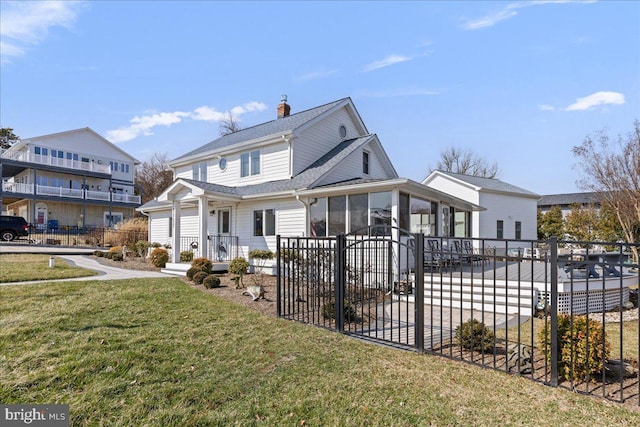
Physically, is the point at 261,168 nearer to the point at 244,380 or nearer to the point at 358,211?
the point at 358,211

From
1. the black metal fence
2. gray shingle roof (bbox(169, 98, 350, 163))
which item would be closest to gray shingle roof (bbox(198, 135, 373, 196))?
gray shingle roof (bbox(169, 98, 350, 163))

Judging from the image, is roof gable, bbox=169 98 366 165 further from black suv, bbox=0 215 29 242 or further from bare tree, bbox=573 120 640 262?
black suv, bbox=0 215 29 242

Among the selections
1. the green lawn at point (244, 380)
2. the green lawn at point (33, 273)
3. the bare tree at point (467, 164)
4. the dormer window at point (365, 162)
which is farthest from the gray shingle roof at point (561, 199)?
the green lawn at point (33, 273)

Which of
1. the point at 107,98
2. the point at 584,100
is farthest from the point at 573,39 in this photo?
the point at 107,98

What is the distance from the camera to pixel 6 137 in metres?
38.9

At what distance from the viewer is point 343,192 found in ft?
39.7

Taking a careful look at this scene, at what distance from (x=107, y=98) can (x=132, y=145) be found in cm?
3470

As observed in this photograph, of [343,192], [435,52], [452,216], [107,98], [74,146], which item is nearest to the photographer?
[435,52]

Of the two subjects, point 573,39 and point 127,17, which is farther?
point 573,39

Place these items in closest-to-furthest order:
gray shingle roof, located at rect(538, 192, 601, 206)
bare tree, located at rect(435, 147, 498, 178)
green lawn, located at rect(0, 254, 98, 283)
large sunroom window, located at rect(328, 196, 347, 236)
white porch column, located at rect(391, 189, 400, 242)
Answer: green lawn, located at rect(0, 254, 98, 283)
white porch column, located at rect(391, 189, 400, 242)
large sunroom window, located at rect(328, 196, 347, 236)
bare tree, located at rect(435, 147, 498, 178)
gray shingle roof, located at rect(538, 192, 601, 206)

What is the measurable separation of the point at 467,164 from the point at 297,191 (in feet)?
114

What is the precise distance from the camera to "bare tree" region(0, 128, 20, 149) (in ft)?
127

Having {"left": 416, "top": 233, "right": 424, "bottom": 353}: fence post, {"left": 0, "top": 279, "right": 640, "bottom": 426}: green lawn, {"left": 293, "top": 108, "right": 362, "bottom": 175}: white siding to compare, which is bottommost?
{"left": 0, "top": 279, "right": 640, "bottom": 426}: green lawn

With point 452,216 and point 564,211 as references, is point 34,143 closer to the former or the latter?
point 452,216
